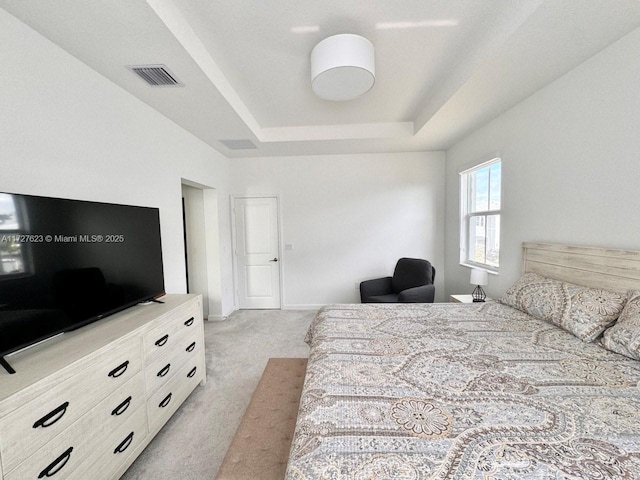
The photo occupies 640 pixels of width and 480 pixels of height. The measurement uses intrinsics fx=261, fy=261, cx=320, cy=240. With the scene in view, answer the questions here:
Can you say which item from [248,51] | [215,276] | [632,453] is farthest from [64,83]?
[632,453]

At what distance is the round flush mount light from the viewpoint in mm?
1723

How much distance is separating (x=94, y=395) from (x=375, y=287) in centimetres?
318

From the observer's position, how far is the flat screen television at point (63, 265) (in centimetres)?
110

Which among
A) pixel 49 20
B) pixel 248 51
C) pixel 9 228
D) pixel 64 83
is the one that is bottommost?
pixel 9 228

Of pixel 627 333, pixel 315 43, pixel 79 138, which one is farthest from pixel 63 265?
pixel 627 333

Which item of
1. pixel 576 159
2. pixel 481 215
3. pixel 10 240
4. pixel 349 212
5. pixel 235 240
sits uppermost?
pixel 576 159

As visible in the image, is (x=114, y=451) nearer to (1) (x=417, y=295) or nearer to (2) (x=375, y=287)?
(1) (x=417, y=295)

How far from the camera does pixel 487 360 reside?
1.37 meters

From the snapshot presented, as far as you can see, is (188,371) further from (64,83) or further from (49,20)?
(49,20)

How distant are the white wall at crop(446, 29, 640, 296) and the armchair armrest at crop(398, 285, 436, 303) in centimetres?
69

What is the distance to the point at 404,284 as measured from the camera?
3.74m

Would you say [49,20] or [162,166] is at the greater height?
[49,20]

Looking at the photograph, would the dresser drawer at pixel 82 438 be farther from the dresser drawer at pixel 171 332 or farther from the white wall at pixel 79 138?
the white wall at pixel 79 138

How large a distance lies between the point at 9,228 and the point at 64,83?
108 cm
